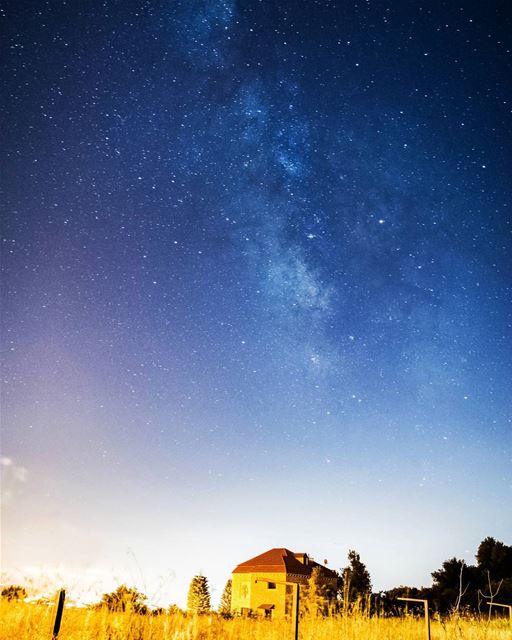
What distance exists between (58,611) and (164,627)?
1829mm

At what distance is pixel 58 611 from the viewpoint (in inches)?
211

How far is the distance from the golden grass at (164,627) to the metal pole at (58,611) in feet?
0.47

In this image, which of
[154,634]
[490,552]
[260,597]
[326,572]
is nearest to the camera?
[154,634]

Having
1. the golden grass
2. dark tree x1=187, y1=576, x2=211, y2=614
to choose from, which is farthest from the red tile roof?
dark tree x1=187, y1=576, x2=211, y2=614

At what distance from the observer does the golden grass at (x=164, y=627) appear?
18.7 feet

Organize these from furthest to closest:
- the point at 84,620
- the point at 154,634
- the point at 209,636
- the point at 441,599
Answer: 1. the point at 441,599
2. the point at 209,636
3. the point at 154,634
4. the point at 84,620

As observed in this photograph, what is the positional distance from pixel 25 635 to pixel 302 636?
215 inches

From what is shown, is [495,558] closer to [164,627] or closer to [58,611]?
[164,627]

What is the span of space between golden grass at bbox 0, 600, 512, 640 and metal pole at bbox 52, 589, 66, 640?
0.14 m

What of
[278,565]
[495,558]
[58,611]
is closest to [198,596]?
[58,611]

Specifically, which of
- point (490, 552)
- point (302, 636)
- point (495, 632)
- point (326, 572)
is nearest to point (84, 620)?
point (302, 636)

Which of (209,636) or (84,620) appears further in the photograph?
(209,636)

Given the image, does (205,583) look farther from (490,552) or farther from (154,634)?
(490,552)

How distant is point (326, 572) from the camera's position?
55.9m
